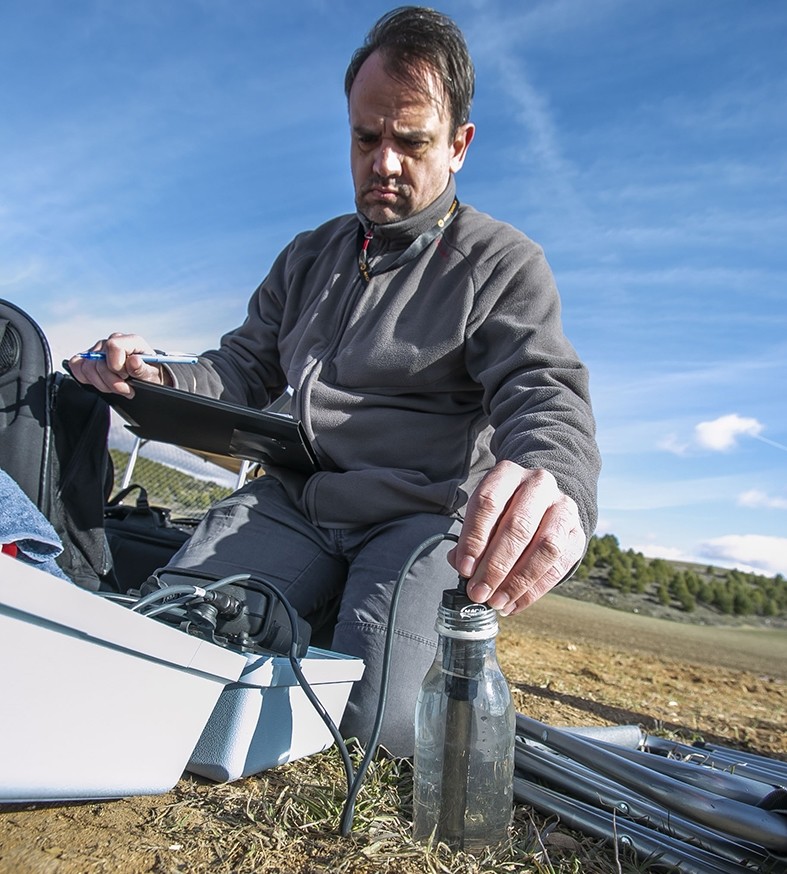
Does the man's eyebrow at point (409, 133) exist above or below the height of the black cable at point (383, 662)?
above

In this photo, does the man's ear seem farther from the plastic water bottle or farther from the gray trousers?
the plastic water bottle

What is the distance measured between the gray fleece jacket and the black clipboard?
106mm

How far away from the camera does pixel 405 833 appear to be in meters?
1.25

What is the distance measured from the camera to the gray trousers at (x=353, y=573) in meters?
1.69

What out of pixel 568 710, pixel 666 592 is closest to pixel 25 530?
pixel 568 710

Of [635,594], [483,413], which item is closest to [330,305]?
[483,413]

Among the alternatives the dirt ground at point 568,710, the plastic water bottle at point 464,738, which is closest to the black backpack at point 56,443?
the dirt ground at point 568,710

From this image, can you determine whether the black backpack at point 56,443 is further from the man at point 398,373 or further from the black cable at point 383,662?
the black cable at point 383,662

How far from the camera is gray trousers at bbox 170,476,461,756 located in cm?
169

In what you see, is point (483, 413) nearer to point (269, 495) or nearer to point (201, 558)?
point (269, 495)

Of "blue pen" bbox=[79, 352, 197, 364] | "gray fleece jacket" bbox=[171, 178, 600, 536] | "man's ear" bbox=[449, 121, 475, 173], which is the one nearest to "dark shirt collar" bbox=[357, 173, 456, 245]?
"gray fleece jacket" bbox=[171, 178, 600, 536]

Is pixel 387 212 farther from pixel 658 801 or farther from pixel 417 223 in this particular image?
pixel 658 801

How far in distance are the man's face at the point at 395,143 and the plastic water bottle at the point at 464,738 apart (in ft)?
4.67

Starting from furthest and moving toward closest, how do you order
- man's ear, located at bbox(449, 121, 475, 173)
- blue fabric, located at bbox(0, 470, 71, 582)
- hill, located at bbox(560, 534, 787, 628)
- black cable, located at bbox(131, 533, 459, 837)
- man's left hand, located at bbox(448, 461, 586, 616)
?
hill, located at bbox(560, 534, 787, 628)
man's ear, located at bbox(449, 121, 475, 173)
blue fabric, located at bbox(0, 470, 71, 582)
black cable, located at bbox(131, 533, 459, 837)
man's left hand, located at bbox(448, 461, 586, 616)
